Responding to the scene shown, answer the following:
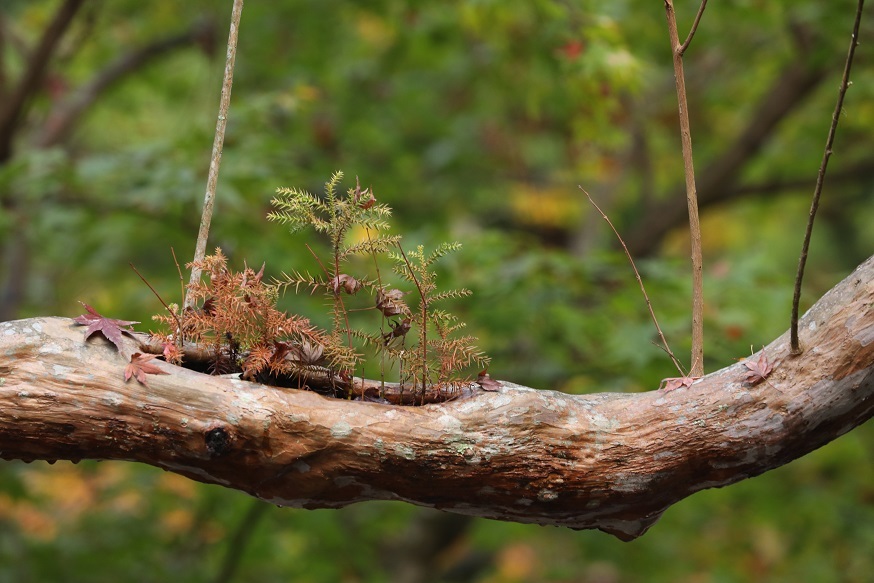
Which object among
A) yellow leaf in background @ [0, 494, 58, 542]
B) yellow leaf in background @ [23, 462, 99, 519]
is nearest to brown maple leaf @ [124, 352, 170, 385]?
yellow leaf in background @ [23, 462, 99, 519]

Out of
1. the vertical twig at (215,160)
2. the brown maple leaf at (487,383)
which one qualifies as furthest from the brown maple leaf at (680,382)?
the vertical twig at (215,160)

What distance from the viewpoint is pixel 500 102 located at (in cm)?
648

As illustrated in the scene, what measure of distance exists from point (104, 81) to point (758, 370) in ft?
16.2

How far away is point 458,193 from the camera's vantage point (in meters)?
6.53

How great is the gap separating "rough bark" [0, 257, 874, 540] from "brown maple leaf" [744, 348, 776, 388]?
0.05 feet

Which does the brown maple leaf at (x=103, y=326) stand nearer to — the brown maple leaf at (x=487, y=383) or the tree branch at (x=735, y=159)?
the brown maple leaf at (x=487, y=383)

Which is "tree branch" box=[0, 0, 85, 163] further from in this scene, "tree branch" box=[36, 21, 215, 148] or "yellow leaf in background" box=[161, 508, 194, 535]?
"yellow leaf in background" box=[161, 508, 194, 535]

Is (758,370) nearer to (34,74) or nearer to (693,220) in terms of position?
(693,220)

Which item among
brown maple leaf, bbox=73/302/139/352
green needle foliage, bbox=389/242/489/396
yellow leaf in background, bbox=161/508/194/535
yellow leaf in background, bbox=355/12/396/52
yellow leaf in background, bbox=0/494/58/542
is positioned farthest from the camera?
yellow leaf in background, bbox=355/12/396/52

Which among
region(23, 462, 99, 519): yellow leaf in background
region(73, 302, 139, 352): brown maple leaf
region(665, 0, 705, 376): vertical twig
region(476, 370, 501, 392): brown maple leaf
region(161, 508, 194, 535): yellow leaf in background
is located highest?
region(665, 0, 705, 376): vertical twig

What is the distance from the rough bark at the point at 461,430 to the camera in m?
1.52

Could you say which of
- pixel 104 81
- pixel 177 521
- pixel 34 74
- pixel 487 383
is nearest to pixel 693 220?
Result: pixel 487 383

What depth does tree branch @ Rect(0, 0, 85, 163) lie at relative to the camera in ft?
13.2

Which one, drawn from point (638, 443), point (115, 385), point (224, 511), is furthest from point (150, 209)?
point (638, 443)
